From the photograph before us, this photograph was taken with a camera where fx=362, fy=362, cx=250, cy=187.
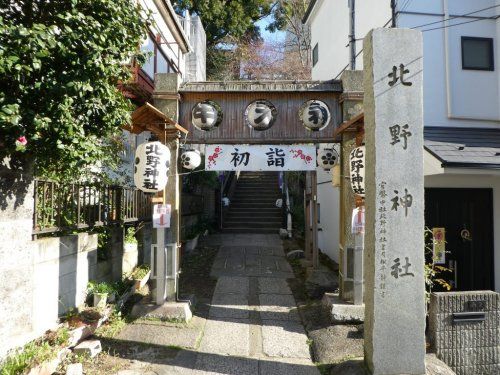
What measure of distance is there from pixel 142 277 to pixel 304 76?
749 inches

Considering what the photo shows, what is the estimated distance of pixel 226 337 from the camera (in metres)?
6.72

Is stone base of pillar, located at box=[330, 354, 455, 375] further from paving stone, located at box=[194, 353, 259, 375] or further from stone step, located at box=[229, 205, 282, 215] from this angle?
stone step, located at box=[229, 205, 282, 215]

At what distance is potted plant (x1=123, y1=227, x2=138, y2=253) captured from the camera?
30.3 feet

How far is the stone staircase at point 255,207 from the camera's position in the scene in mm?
17766

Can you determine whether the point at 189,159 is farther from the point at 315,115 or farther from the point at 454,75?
the point at 454,75

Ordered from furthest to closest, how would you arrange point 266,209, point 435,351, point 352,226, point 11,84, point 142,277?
point 266,209 → point 142,277 → point 352,226 → point 435,351 → point 11,84

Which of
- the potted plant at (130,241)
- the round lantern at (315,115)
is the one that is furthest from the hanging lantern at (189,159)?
the potted plant at (130,241)

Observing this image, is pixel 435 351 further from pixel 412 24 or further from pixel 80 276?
pixel 412 24

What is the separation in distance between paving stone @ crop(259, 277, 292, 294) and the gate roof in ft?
12.7

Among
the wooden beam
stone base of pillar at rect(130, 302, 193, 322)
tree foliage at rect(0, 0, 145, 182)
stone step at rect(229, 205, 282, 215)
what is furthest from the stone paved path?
stone step at rect(229, 205, 282, 215)

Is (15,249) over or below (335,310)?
over

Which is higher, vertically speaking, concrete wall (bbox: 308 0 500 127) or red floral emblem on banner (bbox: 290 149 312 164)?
concrete wall (bbox: 308 0 500 127)

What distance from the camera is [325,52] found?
14.9m

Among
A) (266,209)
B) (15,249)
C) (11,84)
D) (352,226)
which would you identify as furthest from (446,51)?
(266,209)
